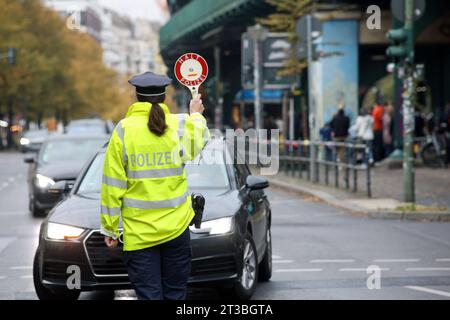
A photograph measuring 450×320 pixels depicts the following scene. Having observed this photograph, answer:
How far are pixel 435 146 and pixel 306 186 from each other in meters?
6.70

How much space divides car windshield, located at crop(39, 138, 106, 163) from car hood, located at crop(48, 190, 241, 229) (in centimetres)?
1096

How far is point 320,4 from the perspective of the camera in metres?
35.8

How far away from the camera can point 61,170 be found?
65.8ft

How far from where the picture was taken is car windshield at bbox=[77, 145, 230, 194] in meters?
10.9

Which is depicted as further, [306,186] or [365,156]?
[306,186]

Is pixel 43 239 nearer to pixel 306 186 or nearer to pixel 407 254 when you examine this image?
pixel 407 254

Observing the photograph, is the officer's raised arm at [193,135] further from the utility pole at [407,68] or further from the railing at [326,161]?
the railing at [326,161]

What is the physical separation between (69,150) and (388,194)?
585 centimetres

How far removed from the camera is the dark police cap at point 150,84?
709 centimetres

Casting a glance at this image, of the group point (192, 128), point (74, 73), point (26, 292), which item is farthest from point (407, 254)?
point (74, 73)

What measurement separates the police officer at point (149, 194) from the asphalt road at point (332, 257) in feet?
11.3

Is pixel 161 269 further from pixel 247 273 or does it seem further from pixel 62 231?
pixel 247 273

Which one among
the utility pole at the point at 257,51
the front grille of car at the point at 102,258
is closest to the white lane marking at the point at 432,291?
the front grille of car at the point at 102,258

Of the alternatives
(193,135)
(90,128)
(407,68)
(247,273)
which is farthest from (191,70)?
(90,128)
